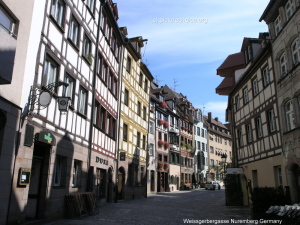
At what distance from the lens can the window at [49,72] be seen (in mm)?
9483

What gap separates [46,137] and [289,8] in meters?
11.3

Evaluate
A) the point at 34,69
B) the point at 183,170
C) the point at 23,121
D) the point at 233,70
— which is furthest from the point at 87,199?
the point at 183,170

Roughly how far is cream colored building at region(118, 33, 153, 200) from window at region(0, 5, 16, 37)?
40.9 ft


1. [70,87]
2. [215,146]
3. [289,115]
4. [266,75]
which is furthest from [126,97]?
[215,146]

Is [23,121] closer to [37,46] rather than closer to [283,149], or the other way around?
[37,46]

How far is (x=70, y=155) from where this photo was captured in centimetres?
1105

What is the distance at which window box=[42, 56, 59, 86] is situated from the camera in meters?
9.48

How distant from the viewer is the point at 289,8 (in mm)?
12359

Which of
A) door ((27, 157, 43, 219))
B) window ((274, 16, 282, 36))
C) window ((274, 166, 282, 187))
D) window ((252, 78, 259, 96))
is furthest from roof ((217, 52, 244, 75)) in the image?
door ((27, 157, 43, 219))

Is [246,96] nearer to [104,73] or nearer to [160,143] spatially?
[104,73]

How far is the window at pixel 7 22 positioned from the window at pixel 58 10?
8.23 feet

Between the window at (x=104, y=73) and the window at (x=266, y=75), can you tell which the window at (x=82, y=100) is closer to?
the window at (x=104, y=73)

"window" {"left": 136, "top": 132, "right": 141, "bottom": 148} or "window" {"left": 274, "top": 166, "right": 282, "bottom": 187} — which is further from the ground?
"window" {"left": 136, "top": 132, "right": 141, "bottom": 148}

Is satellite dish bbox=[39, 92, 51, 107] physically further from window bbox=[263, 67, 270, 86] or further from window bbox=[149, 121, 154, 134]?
window bbox=[149, 121, 154, 134]
